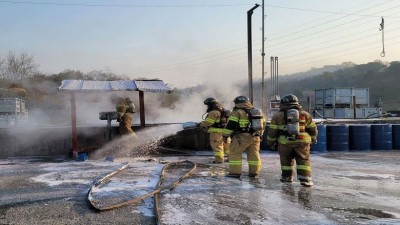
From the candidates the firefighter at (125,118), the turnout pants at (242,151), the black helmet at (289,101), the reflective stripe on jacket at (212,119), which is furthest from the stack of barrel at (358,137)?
the black helmet at (289,101)

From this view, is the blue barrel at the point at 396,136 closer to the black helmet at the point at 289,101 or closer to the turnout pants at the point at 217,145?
the turnout pants at the point at 217,145

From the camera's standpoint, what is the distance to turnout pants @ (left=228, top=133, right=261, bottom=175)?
855 cm

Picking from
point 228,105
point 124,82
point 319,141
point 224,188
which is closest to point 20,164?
point 124,82

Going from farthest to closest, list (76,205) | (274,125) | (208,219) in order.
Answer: (274,125)
(76,205)
(208,219)

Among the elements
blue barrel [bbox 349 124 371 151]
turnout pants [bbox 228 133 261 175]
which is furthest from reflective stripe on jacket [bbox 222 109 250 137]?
blue barrel [bbox 349 124 371 151]

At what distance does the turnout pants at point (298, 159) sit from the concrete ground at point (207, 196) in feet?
0.83

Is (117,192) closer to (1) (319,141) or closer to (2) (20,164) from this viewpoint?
(2) (20,164)

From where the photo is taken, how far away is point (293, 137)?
25.1 ft

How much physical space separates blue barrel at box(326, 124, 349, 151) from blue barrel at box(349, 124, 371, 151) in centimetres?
33

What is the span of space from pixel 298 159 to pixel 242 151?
1.31 meters

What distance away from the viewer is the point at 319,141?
13992 mm

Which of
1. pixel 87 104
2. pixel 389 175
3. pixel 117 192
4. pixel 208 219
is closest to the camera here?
pixel 208 219

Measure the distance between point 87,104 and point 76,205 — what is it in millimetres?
13152

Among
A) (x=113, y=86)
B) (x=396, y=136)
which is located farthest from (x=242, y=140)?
(x=396, y=136)
